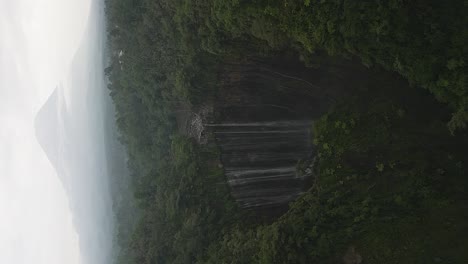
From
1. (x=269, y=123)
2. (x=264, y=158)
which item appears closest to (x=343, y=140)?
(x=269, y=123)

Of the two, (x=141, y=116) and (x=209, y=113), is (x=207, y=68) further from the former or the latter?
(x=141, y=116)

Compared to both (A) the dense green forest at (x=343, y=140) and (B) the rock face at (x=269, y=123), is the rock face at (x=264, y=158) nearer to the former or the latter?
(B) the rock face at (x=269, y=123)

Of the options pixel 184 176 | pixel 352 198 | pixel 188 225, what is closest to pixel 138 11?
pixel 184 176

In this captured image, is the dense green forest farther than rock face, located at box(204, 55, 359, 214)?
No

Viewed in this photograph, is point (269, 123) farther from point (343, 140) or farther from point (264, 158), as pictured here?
point (343, 140)

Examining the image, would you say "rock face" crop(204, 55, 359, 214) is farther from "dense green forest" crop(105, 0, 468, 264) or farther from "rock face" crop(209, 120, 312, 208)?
"dense green forest" crop(105, 0, 468, 264)

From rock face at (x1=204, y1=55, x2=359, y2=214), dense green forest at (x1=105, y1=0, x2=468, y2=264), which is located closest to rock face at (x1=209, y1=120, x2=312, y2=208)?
rock face at (x1=204, y1=55, x2=359, y2=214)

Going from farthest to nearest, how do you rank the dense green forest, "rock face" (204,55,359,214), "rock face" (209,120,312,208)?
"rock face" (209,120,312,208)
"rock face" (204,55,359,214)
the dense green forest

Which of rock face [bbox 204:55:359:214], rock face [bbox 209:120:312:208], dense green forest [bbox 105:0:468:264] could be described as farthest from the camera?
rock face [bbox 209:120:312:208]
